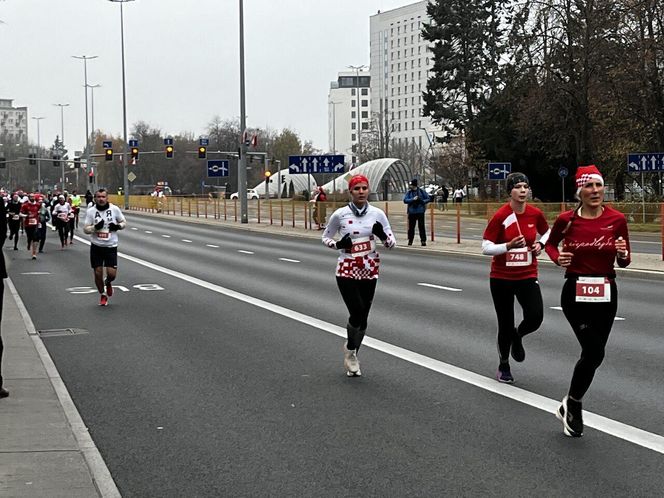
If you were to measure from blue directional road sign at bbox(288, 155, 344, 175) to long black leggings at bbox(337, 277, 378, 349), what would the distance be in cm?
3056

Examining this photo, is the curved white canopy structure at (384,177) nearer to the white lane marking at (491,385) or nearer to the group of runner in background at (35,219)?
the group of runner in background at (35,219)

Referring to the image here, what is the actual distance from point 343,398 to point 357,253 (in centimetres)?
149

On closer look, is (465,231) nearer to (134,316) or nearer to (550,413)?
(134,316)

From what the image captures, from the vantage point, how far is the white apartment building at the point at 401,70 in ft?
577

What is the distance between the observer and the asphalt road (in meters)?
6.17

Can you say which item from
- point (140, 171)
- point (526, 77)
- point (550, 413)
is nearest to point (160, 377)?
point (550, 413)

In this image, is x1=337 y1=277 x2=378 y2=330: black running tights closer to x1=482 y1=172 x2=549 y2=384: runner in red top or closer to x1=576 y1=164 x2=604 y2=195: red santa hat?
x1=482 y1=172 x2=549 y2=384: runner in red top

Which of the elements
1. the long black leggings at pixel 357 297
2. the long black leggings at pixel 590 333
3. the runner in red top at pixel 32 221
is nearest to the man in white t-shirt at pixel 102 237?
the long black leggings at pixel 357 297

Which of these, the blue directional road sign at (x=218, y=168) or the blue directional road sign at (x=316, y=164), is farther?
the blue directional road sign at (x=218, y=168)

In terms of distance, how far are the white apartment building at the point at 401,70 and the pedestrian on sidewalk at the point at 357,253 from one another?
166 meters

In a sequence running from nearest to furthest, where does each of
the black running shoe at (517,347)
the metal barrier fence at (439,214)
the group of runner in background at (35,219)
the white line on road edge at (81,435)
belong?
the white line on road edge at (81,435) → the black running shoe at (517,347) → the group of runner in background at (35,219) → the metal barrier fence at (439,214)

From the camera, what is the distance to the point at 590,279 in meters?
7.07

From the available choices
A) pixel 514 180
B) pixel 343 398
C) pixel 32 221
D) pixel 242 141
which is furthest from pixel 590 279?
pixel 242 141

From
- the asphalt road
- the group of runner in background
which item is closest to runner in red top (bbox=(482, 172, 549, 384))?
the asphalt road
